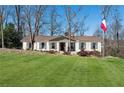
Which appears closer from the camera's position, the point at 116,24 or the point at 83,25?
the point at 83,25

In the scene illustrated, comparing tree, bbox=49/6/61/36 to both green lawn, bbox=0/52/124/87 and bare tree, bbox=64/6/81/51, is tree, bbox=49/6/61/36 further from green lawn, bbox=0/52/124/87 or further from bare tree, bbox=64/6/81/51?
green lawn, bbox=0/52/124/87

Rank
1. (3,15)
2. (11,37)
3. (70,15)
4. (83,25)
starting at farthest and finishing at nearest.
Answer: (11,37) < (3,15) < (83,25) < (70,15)

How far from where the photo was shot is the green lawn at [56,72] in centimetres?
916

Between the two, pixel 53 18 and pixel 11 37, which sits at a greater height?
pixel 53 18

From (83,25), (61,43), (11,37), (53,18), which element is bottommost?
(61,43)

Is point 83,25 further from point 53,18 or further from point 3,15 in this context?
point 3,15

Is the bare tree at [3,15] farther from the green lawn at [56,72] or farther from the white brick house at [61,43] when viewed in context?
the green lawn at [56,72]

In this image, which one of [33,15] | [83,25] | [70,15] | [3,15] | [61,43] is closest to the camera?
[70,15]

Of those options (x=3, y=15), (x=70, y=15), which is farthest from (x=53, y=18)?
(x=3, y=15)

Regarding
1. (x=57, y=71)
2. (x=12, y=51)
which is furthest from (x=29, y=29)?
(x=57, y=71)

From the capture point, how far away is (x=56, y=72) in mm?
10141

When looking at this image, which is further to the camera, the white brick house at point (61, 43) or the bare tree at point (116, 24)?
the white brick house at point (61, 43)

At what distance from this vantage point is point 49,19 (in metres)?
12.6

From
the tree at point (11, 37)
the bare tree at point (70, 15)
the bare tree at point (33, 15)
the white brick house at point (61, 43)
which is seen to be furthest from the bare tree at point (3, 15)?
the bare tree at point (70, 15)
